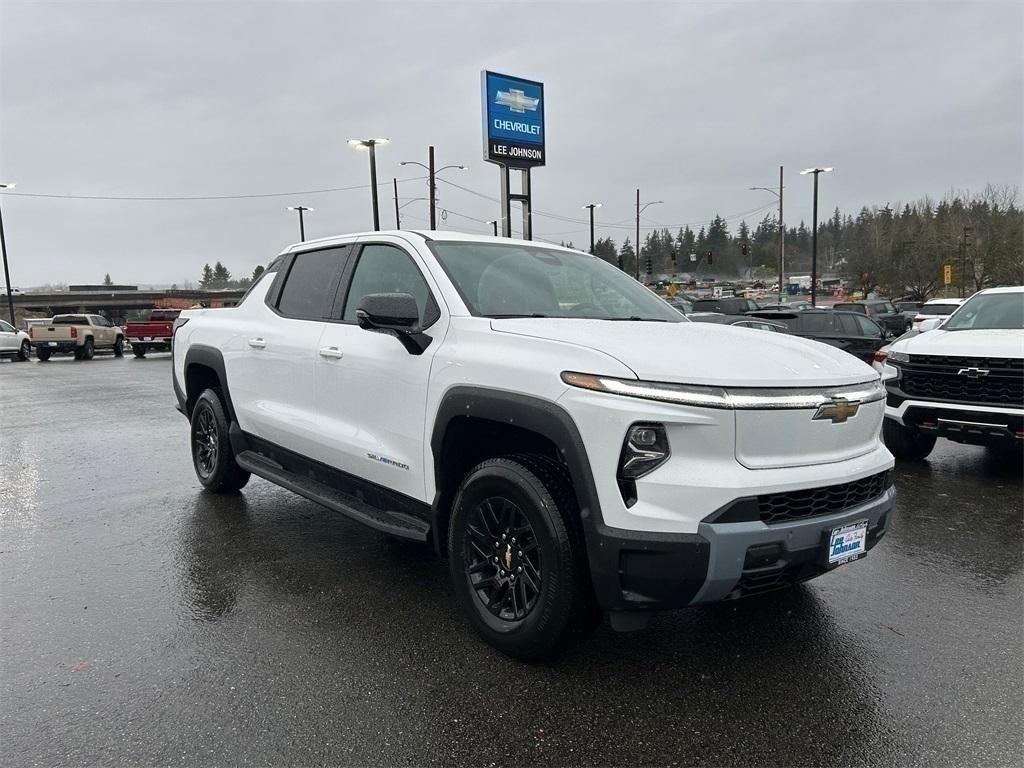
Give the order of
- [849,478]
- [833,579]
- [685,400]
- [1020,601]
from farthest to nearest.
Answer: [833,579] → [1020,601] → [849,478] → [685,400]

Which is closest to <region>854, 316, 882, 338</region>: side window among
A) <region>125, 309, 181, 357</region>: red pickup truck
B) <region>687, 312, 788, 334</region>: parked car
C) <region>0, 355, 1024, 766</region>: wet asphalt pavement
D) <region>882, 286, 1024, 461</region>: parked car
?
<region>687, 312, 788, 334</region>: parked car

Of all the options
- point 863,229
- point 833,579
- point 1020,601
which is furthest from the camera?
point 863,229

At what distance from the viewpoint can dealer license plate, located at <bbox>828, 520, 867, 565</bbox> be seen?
2867 millimetres

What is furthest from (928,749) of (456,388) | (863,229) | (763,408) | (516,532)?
(863,229)

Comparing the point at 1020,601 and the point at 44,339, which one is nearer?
the point at 1020,601

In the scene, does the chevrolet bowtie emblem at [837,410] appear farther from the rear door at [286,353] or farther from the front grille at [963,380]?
the front grille at [963,380]

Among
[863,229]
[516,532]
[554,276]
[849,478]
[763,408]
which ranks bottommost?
[516,532]

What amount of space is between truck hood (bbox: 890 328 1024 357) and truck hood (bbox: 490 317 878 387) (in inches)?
137

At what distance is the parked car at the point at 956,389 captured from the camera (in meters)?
5.89

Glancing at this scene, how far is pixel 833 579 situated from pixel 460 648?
7.16 feet

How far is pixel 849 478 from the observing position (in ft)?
9.58

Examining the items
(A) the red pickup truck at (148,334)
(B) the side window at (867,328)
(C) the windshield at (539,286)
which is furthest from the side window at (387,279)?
(A) the red pickup truck at (148,334)

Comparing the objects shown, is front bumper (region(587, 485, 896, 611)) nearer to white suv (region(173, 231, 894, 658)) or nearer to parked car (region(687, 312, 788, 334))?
white suv (region(173, 231, 894, 658))

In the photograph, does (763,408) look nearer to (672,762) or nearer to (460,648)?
(672,762)
